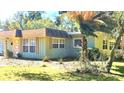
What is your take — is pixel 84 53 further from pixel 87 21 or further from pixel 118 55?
pixel 118 55

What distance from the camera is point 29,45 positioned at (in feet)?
22.7

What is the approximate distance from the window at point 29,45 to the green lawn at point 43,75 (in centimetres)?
44

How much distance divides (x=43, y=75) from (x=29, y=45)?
2.80 ft

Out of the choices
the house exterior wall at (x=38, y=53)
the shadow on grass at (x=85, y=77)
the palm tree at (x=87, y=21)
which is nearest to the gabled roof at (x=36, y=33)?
the house exterior wall at (x=38, y=53)

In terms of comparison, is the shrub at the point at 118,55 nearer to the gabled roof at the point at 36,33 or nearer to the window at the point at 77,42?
the window at the point at 77,42

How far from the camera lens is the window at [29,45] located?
6.81 m

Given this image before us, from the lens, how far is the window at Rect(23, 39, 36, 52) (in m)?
6.81

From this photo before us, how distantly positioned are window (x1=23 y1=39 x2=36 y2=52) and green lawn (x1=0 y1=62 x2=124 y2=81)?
442 millimetres

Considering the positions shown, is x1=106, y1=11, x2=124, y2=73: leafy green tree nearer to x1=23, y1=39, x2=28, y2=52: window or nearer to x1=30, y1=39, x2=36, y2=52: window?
x1=30, y1=39, x2=36, y2=52: window

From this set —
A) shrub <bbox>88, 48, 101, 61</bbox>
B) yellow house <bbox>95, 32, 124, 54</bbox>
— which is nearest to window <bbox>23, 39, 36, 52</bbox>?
shrub <bbox>88, 48, 101, 61</bbox>
